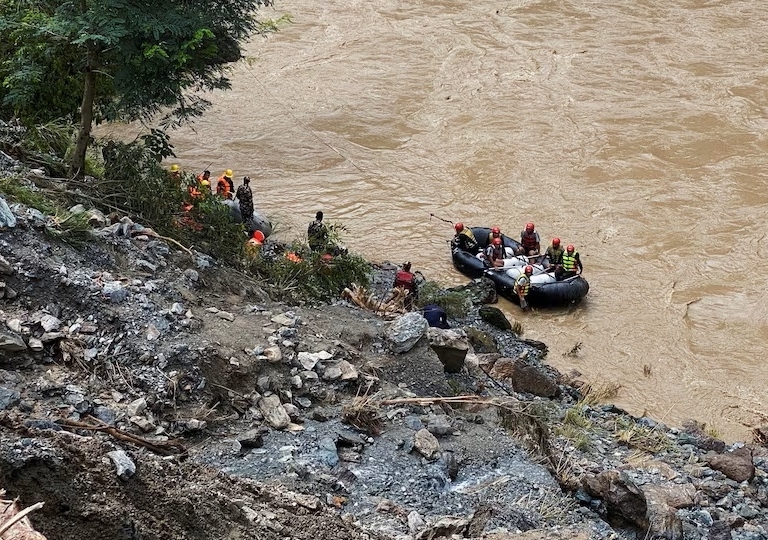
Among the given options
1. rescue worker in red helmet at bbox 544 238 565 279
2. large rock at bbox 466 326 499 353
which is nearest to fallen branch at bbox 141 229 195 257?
large rock at bbox 466 326 499 353

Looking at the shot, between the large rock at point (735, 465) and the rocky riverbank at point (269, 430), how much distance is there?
0.08ft

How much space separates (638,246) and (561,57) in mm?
10369

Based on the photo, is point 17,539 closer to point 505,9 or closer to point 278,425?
point 278,425

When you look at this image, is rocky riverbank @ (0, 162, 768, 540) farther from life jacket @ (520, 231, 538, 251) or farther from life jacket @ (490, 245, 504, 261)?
life jacket @ (520, 231, 538, 251)

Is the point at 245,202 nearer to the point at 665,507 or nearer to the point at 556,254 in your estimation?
the point at 556,254

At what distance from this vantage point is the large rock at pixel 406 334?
938cm

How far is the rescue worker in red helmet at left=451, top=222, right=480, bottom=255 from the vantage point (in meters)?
17.4

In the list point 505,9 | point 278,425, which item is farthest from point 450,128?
point 278,425

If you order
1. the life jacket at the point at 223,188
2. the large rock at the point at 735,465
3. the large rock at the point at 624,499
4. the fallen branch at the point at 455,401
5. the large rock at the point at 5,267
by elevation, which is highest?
the large rock at the point at 5,267

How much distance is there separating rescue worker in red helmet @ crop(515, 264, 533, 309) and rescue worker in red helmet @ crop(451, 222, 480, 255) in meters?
1.36

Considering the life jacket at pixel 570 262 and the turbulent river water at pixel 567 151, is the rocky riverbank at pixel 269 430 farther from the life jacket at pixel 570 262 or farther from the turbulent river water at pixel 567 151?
the life jacket at pixel 570 262

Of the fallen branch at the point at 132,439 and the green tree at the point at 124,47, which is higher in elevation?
the green tree at the point at 124,47

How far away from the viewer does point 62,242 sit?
9125mm

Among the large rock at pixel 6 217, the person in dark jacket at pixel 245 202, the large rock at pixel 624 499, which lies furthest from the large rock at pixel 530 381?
the person in dark jacket at pixel 245 202
